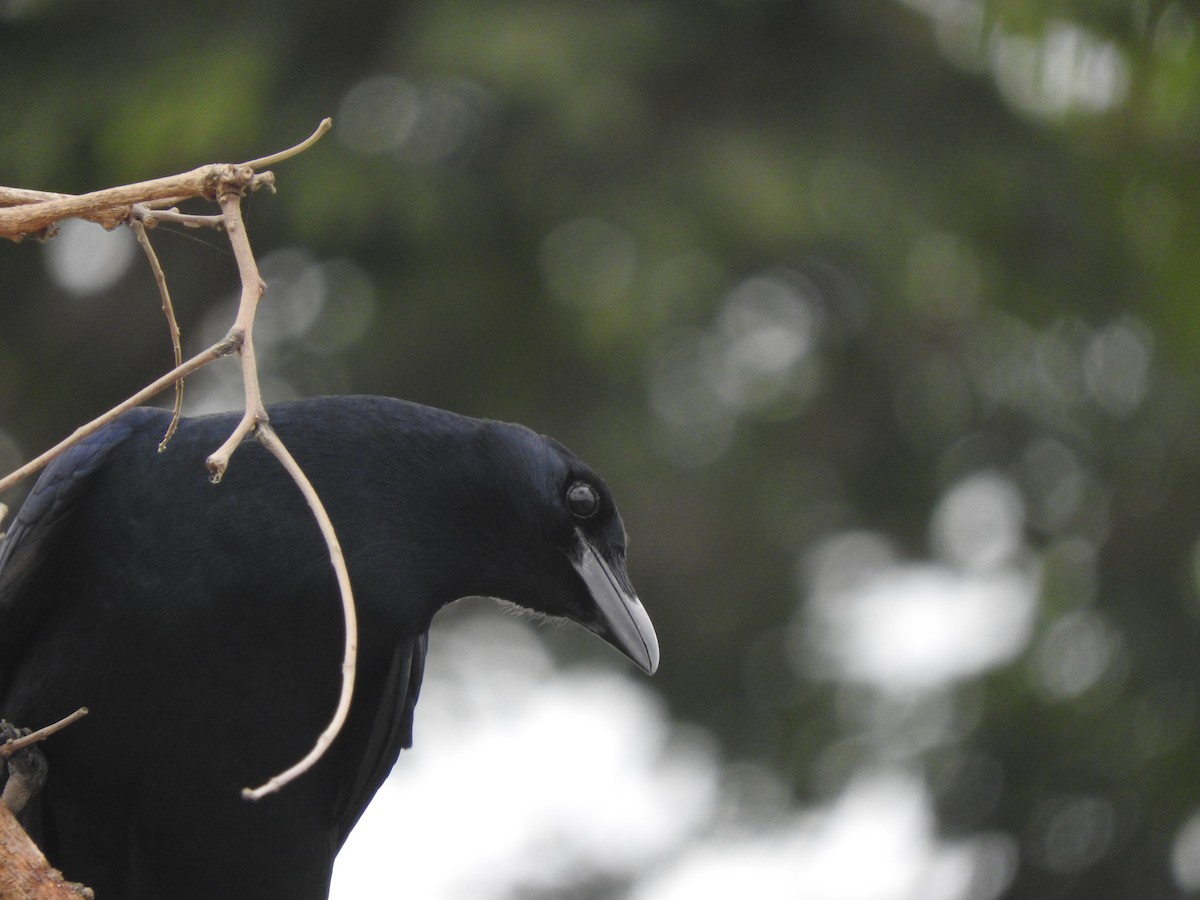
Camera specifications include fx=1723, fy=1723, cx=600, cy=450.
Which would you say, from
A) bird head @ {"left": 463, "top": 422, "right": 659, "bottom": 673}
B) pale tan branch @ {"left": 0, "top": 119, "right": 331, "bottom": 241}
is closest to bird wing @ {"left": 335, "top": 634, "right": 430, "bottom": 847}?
bird head @ {"left": 463, "top": 422, "right": 659, "bottom": 673}

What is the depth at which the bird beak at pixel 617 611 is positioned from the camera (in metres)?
3.86

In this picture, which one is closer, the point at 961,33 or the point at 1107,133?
the point at 1107,133

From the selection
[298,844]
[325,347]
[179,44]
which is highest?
[179,44]

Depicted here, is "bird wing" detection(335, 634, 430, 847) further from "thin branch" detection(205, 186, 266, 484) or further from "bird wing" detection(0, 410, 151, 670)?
"thin branch" detection(205, 186, 266, 484)

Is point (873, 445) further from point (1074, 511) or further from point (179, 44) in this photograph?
point (179, 44)

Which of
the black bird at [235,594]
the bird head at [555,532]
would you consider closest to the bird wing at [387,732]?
the black bird at [235,594]

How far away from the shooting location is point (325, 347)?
824 centimetres

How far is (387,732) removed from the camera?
440 cm

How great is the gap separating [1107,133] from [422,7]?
111 inches

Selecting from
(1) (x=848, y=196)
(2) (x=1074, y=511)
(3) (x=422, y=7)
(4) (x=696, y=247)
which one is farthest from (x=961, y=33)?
(2) (x=1074, y=511)

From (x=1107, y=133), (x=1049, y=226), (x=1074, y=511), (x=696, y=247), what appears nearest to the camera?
(x=1107, y=133)

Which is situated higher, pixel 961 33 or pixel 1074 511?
pixel 961 33

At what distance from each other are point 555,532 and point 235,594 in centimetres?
74

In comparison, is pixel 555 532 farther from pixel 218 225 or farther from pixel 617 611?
pixel 218 225
